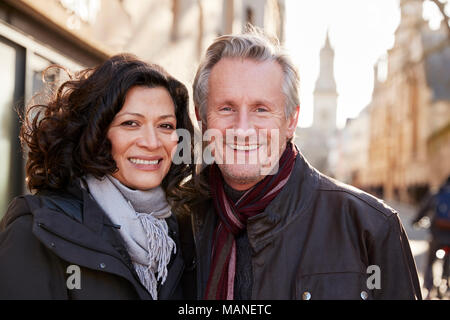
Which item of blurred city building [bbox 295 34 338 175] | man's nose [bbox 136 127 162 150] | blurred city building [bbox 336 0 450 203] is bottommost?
man's nose [bbox 136 127 162 150]

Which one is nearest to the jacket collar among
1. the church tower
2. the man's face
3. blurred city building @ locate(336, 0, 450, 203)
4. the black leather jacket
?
the black leather jacket

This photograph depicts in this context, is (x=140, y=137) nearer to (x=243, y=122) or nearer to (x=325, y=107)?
(x=243, y=122)

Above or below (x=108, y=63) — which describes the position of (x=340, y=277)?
below

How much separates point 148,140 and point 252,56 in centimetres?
68

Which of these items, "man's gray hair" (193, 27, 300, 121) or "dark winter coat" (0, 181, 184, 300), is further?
"man's gray hair" (193, 27, 300, 121)

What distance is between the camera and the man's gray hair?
2.82m

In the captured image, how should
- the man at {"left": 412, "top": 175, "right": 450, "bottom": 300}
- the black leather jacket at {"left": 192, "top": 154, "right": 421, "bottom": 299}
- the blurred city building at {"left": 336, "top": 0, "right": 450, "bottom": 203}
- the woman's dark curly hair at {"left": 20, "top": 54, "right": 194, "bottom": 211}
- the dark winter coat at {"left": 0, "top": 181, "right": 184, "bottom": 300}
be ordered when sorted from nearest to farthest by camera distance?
the dark winter coat at {"left": 0, "top": 181, "right": 184, "bottom": 300}
the black leather jacket at {"left": 192, "top": 154, "right": 421, "bottom": 299}
the woman's dark curly hair at {"left": 20, "top": 54, "right": 194, "bottom": 211}
the man at {"left": 412, "top": 175, "right": 450, "bottom": 300}
the blurred city building at {"left": 336, "top": 0, "right": 450, "bottom": 203}

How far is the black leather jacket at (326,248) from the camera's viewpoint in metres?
2.46

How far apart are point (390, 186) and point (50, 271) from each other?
173 feet

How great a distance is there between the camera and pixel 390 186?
52156mm

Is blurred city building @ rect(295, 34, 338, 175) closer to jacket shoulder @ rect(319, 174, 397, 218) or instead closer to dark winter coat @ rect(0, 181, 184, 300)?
jacket shoulder @ rect(319, 174, 397, 218)

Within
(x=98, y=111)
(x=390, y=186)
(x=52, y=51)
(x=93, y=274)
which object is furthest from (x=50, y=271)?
(x=390, y=186)
